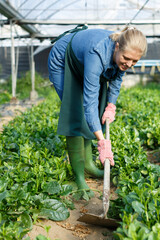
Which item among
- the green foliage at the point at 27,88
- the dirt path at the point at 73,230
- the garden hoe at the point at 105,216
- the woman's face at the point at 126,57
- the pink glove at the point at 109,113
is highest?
the green foliage at the point at 27,88

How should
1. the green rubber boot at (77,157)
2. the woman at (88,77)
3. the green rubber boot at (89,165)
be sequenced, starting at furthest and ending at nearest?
the green rubber boot at (89,165)
the green rubber boot at (77,157)
the woman at (88,77)

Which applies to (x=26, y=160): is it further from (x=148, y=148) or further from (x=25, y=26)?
(x=25, y=26)

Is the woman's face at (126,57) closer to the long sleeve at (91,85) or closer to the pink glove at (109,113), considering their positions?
the long sleeve at (91,85)

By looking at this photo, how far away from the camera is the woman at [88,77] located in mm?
1996

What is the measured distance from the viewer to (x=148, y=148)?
3.98m

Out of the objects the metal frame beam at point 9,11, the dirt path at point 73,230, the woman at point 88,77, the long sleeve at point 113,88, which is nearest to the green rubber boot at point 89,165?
the woman at point 88,77

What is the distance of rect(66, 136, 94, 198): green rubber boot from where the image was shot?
2568mm

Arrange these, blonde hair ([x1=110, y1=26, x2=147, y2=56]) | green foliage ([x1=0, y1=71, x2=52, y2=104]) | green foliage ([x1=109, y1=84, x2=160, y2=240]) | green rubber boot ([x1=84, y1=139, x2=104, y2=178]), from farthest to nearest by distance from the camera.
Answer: green foliage ([x1=0, y1=71, x2=52, y2=104]) → green rubber boot ([x1=84, y1=139, x2=104, y2=178]) → blonde hair ([x1=110, y1=26, x2=147, y2=56]) → green foliage ([x1=109, y1=84, x2=160, y2=240])

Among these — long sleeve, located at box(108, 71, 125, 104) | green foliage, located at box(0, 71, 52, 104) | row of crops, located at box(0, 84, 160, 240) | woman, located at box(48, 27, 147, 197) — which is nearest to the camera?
row of crops, located at box(0, 84, 160, 240)

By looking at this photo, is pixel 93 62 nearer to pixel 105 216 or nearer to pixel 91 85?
pixel 91 85

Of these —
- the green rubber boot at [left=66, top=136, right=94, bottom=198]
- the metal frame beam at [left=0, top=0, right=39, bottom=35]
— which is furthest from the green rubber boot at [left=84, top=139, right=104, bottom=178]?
the metal frame beam at [left=0, top=0, right=39, bottom=35]

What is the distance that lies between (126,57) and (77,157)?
39.9 inches

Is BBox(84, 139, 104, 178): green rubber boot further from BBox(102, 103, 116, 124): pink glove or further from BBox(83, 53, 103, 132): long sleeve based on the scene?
BBox(83, 53, 103, 132): long sleeve

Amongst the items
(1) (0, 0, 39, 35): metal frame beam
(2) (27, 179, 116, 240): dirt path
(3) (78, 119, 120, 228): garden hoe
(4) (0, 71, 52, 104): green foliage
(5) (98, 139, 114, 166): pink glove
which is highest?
→ (1) (0, 0, 39, 35): metal frame beam
